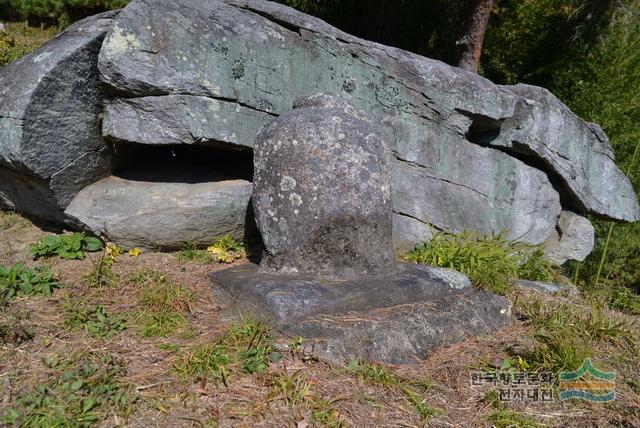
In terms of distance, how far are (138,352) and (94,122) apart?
218 centimetres

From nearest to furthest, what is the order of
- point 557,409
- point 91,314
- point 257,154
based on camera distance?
point 557,409 < point 91,314 < point 257,154

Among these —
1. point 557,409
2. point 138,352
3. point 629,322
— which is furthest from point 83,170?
point 629,322

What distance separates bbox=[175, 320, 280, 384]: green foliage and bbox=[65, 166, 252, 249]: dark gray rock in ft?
4.86

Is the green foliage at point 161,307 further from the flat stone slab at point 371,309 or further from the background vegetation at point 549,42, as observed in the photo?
the background vegetation at point 549,42

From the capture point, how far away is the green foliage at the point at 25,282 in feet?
10.5

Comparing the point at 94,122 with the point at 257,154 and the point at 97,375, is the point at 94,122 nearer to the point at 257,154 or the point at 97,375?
the point at 257,154

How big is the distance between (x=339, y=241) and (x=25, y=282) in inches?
80.2

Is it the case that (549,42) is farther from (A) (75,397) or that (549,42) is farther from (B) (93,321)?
(A) (75,397)

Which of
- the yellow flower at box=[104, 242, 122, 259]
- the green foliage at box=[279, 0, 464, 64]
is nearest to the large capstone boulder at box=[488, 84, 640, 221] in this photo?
the green foliage at box=[279, 0, 464, 64]

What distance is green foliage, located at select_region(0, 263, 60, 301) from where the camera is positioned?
319 cm

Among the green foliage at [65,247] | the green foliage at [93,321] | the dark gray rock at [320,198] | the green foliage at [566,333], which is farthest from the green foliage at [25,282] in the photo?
the green foliage at [566,333]

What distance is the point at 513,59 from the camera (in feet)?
27.4

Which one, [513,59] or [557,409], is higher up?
[513,59]

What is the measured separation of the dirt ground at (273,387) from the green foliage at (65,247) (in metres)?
0.71
